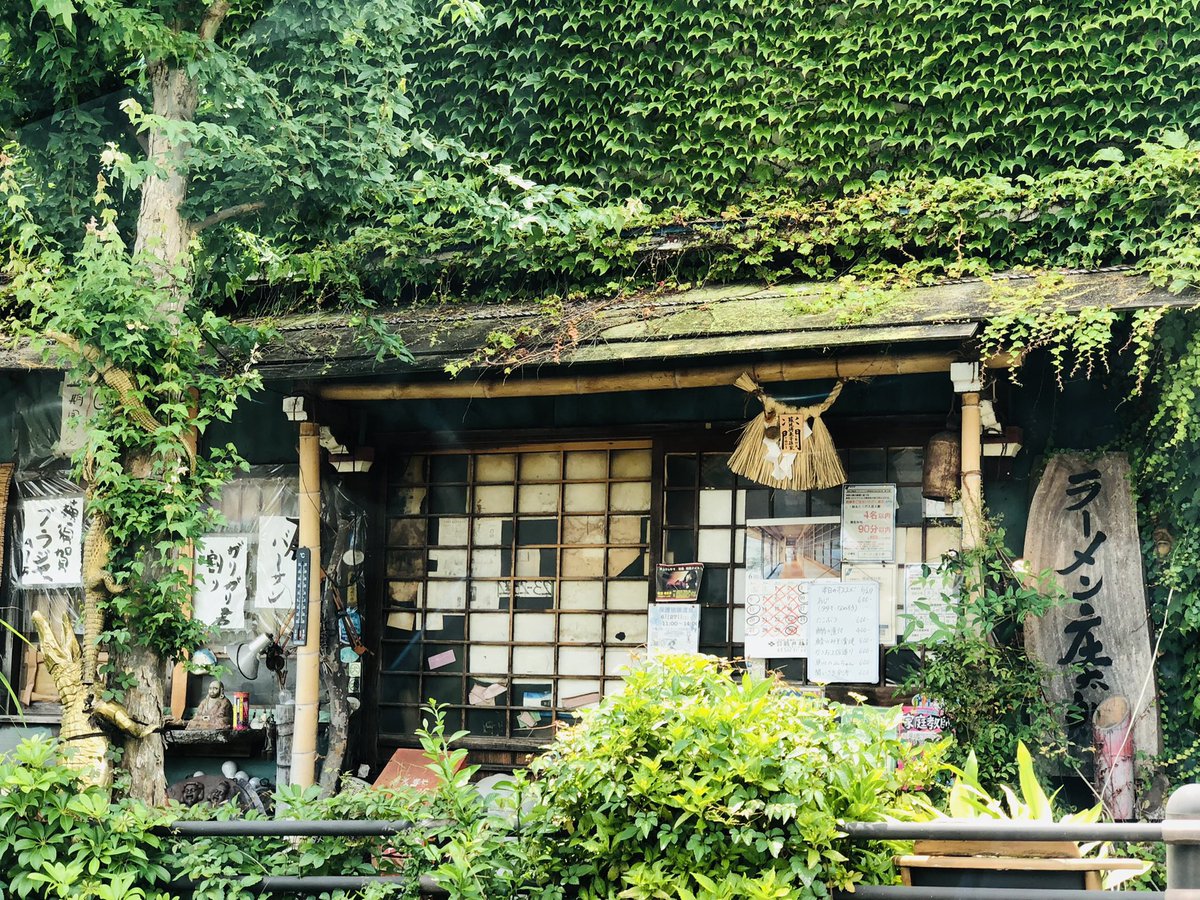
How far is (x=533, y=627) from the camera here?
948 cm

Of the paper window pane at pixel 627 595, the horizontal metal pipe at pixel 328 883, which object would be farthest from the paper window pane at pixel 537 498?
the horizontal metal pipe at pixel 328 883

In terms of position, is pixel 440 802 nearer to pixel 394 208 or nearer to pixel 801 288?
pixel 801 288

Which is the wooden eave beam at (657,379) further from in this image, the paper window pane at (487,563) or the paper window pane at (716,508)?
the paper window pane at (487,563)

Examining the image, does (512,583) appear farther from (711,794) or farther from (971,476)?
(711,794)

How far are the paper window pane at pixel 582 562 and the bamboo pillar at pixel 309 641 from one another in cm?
189

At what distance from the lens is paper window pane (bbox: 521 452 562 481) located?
31.2 ft

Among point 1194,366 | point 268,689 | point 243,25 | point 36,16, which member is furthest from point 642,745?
point 243,25

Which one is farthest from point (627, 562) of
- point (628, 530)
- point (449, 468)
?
point (449, 468)

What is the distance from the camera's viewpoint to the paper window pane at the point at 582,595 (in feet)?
30.6

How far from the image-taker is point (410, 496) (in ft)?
32.6

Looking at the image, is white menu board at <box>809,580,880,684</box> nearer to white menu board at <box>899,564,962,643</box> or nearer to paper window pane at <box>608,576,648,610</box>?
white menu board at <box>899,564,962,643</box>

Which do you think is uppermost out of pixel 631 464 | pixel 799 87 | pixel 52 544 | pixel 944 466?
pixel 799 87

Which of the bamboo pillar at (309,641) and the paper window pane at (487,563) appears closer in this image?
the bamboo pillar at (309,641)

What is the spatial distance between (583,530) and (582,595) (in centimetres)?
50
